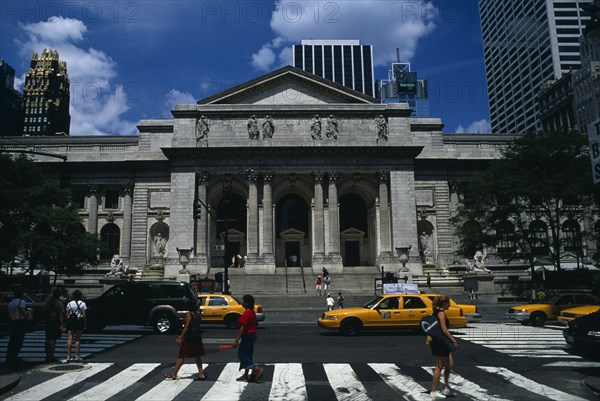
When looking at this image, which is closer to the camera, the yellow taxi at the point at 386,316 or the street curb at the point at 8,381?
the street curb at the point at 8,381

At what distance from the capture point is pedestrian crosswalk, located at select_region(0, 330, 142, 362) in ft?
48.3

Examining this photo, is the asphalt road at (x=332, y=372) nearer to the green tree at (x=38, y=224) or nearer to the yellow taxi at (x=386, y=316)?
the yellow taxi at (x=386, y=316)

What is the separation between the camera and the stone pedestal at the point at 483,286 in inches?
1382

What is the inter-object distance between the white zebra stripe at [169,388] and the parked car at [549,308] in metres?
16.5

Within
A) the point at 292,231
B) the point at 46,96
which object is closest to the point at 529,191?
the point at 292,231

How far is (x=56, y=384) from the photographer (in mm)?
10633

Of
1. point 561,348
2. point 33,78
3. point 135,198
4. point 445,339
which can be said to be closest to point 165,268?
point 135,198

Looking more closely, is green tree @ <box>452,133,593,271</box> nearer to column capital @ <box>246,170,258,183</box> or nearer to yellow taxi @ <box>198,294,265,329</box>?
column capital @ <box>246,170,258,183</box>

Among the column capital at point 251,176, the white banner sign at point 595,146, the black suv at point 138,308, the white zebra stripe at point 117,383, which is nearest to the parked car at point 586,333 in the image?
the white banner sign at point 595,146

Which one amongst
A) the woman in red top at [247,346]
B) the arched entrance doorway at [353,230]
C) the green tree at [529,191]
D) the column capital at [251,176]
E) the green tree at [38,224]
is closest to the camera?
the woman in red top at [247,346]

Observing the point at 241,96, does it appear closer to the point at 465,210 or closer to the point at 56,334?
the point at 465,210

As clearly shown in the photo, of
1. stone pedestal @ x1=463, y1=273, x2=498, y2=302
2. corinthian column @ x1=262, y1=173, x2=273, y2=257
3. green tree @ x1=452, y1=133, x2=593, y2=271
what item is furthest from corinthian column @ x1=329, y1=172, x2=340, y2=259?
stone pedestal @ x1=463, y1=273, x2=498, y2=302

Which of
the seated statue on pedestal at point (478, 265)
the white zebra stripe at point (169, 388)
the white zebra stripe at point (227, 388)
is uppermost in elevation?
the seated statue on pedestal at point (478, 265)

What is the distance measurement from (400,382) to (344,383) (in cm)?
123
